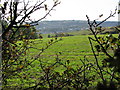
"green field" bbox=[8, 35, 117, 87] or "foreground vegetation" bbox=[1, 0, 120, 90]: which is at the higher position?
"foreground vegetation" bbox=[1, 0, 120, 90]

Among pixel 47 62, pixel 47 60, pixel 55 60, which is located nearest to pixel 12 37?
pixel 55 60

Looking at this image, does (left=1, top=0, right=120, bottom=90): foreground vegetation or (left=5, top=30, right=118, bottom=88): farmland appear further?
(left=5, top=30, right=118, bottom=88): farmland

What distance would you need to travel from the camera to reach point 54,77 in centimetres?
221

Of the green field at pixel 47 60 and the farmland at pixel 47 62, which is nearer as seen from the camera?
the farmland at pixel 47 62

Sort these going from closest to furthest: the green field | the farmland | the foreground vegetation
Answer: the foreground vegetation < the farmland < the green field

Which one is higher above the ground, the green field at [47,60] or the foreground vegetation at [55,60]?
the foreground vegetation at [55,60]

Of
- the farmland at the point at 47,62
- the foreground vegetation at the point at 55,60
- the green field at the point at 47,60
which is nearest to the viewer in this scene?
the foreground vegetation at the point at 55,60

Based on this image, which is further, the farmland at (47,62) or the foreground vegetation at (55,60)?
the farmland at (47,62)

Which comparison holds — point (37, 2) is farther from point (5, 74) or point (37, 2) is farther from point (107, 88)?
point (107, 88)

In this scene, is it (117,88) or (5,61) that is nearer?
(117,88)

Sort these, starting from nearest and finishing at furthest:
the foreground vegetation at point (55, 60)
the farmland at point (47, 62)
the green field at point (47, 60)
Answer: the foreground vegetation at point (55, 60) < the farmland at point (47, 62) < the green field at point (47, 60)

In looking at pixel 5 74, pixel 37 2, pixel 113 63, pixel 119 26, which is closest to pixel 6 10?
pixel 37 2

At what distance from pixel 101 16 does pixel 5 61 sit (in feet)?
4.33

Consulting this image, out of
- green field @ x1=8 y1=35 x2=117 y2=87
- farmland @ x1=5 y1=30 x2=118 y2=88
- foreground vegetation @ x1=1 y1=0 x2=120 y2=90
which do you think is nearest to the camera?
foreground vegetation @ x1=1 y1=0 x2=120 y2=90
